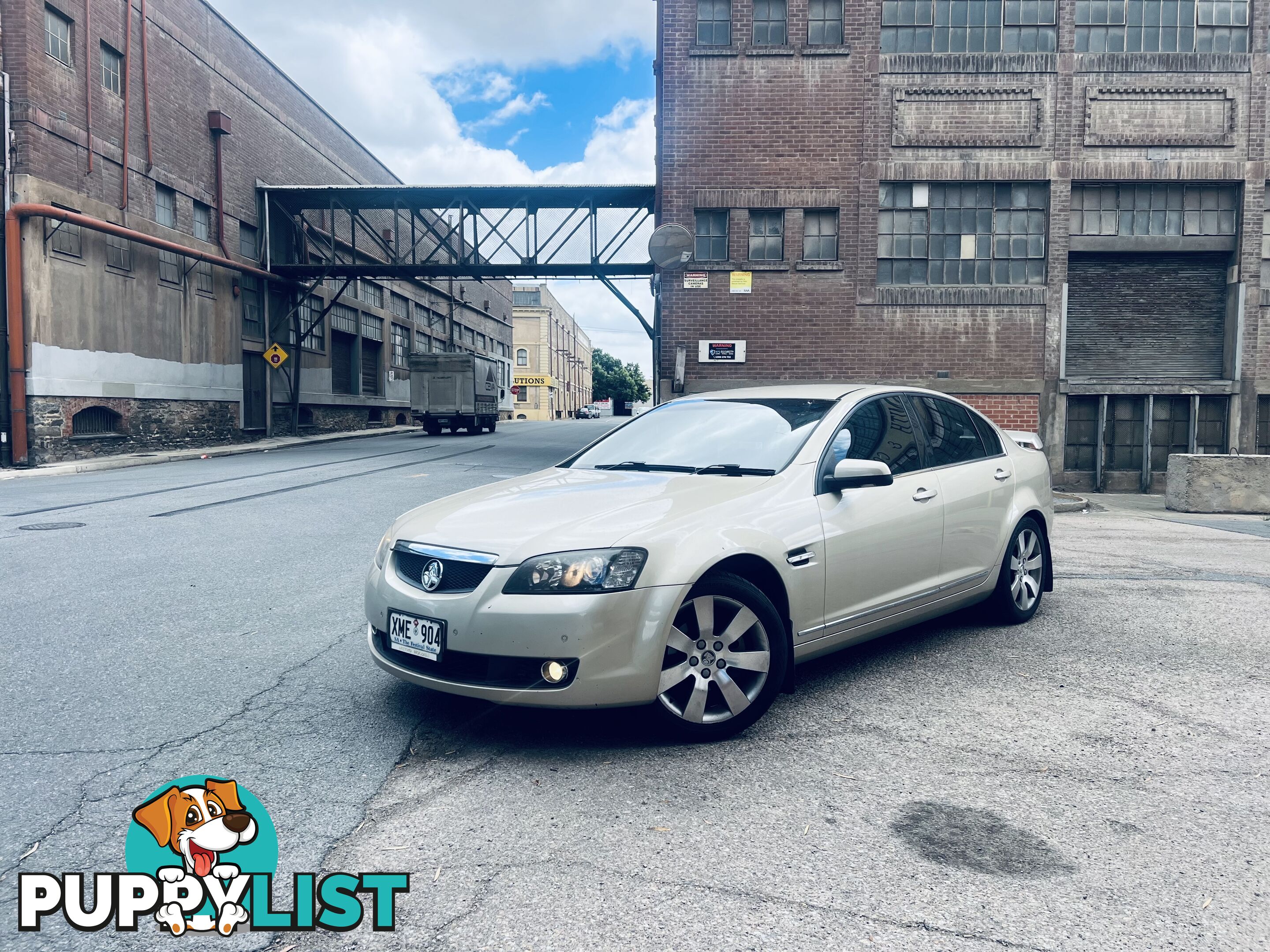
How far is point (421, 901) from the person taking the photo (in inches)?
100

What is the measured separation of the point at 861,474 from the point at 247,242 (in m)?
28.7

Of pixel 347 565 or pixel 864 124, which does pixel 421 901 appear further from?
pixel 864 124

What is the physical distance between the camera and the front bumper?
3.44 metres

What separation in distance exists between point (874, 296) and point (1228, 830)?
592 inches

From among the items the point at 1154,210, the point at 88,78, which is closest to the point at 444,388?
the point at 88,78

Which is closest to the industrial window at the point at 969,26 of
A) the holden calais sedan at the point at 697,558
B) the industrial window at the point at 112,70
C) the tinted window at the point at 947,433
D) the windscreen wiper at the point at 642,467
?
the tinted window at the point at 947,433

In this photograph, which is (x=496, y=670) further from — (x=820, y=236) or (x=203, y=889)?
(x=820, y=236)

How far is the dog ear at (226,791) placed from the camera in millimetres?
2973

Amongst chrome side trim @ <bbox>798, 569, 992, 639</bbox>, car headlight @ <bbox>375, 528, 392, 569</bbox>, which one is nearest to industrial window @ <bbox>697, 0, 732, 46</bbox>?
chrome side trim @ <bbox>798, 569, 992, 639</bbox>

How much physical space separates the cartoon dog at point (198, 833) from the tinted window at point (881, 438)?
2874mm

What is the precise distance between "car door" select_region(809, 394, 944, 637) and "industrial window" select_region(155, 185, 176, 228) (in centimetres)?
2343

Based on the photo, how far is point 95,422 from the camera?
20.8m

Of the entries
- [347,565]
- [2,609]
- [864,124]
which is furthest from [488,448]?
[2,609]

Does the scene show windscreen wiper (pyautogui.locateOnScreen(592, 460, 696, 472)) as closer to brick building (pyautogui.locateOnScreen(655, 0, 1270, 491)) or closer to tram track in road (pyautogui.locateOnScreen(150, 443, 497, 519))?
tram track in road (pyautogui.locateOnScreen(150, 443, 497, 519))
